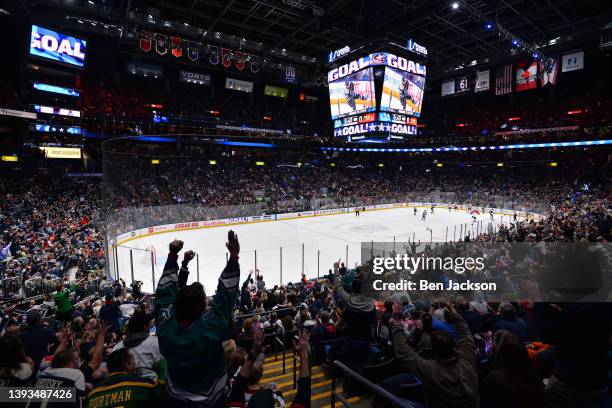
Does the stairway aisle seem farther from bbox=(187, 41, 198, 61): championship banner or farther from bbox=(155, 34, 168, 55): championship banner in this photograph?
bbox=(187, 41, 198, 61): championship banner

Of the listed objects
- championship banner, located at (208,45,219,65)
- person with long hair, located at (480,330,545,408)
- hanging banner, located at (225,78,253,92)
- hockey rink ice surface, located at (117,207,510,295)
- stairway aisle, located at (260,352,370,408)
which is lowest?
hockey rink ice surface, located at (117,207,510,295)

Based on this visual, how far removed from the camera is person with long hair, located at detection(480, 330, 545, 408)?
6.38ft

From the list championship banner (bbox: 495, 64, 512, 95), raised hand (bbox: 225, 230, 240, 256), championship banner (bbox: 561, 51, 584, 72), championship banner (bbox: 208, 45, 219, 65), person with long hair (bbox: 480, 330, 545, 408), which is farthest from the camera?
championship banner (bbox: 495, 64, 512, 95)

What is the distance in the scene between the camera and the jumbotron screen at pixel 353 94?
22.0 metres

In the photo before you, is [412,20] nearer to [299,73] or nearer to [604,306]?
[299,73]

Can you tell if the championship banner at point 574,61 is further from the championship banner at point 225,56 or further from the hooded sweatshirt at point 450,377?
the hooded sweatshirt at point 450,377

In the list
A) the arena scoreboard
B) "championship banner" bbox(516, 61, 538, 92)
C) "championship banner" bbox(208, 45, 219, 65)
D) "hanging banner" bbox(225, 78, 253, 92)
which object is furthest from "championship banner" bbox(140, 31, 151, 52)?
"championship banner" bbox(516, 61, 538, 92)

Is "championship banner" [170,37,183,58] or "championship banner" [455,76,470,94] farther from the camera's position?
"championship banner" [455,76,470,94]

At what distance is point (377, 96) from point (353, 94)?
7.00 feet

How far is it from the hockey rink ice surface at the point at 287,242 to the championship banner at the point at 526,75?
52.7 ft

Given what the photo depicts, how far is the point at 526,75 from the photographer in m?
35.8

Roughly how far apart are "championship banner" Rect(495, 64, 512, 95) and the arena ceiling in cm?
136

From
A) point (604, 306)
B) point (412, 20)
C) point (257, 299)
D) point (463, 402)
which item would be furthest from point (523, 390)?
point (412, 20)

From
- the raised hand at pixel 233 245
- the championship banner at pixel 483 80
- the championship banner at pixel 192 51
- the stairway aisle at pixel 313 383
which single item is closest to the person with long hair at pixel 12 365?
the raised hand at pixel 233 245
